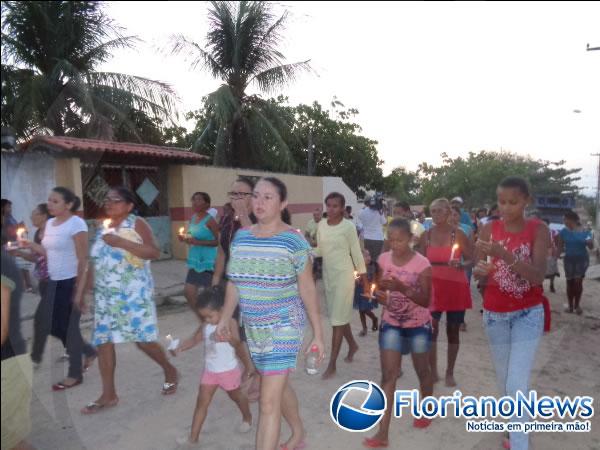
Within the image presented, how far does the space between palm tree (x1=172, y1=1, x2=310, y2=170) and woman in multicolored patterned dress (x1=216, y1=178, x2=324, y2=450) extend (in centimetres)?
1119

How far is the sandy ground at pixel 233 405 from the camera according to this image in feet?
10.0

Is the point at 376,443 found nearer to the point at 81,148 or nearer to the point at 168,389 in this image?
the point at 168,389

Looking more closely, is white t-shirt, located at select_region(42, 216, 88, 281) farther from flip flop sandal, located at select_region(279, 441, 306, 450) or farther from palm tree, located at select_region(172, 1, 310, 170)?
palm tree, located at select_region(172, 1, 310, 170)

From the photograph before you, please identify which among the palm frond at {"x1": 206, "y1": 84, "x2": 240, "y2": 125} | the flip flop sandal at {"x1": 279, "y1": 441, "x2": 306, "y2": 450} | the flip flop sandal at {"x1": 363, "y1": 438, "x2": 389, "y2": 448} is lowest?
the flip flop sandal at {"x1": 363, "y1": 438, "x2": 389, "y2": 448}

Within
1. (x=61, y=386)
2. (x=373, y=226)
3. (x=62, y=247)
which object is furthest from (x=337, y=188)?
(x=62, y=247)

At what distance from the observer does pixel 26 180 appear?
208 cm

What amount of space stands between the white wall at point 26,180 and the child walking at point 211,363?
1.14m

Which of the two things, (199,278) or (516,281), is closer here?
(516,281)

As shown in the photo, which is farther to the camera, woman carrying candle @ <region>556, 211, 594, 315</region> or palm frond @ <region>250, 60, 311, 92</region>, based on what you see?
palm frond @ <region>250, 60, 311, 92</region>

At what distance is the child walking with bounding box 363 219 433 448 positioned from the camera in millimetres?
2971

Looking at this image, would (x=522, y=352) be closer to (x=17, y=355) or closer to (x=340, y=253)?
(x=340, y=253)

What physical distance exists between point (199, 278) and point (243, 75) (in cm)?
1085

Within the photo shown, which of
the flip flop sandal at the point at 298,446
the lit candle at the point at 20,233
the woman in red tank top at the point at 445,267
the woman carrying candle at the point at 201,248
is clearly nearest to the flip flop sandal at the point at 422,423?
the woman in red tank top at the point at 445,267

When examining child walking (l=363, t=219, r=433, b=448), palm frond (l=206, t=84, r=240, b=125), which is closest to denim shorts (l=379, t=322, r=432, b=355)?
child walking (l=363, t=219, r=433, b=448)
